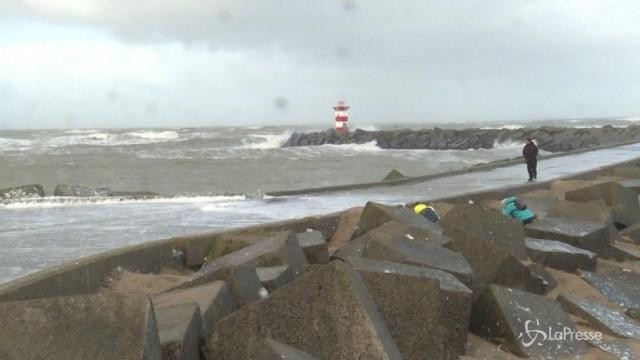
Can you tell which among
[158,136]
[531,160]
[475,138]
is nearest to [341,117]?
[475,138]

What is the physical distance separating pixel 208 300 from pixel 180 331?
56cm

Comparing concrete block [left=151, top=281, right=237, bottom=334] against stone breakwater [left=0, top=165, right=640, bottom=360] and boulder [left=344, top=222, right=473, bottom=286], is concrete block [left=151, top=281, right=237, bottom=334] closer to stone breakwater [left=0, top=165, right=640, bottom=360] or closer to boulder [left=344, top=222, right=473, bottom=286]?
stone breakwater [left=0, top=165, right=640, bottom=360]

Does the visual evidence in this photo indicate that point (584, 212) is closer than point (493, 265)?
No

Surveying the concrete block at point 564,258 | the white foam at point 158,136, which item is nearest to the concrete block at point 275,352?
the concrete block at point 564,258

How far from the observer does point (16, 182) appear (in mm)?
23000

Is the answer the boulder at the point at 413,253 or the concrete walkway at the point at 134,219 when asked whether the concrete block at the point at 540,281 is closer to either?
the boulder at the point at 413,253

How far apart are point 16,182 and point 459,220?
20.9 meters

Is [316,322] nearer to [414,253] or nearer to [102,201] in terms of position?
[414,253]

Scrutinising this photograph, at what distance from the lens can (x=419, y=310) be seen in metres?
3.37

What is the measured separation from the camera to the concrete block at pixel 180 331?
9.01 ft

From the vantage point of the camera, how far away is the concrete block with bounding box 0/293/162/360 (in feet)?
7.87

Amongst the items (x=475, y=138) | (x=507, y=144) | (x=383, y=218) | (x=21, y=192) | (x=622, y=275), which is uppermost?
(x=383, y=218)

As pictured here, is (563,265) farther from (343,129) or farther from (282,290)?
(343,129)

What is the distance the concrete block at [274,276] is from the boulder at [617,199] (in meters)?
5.46
